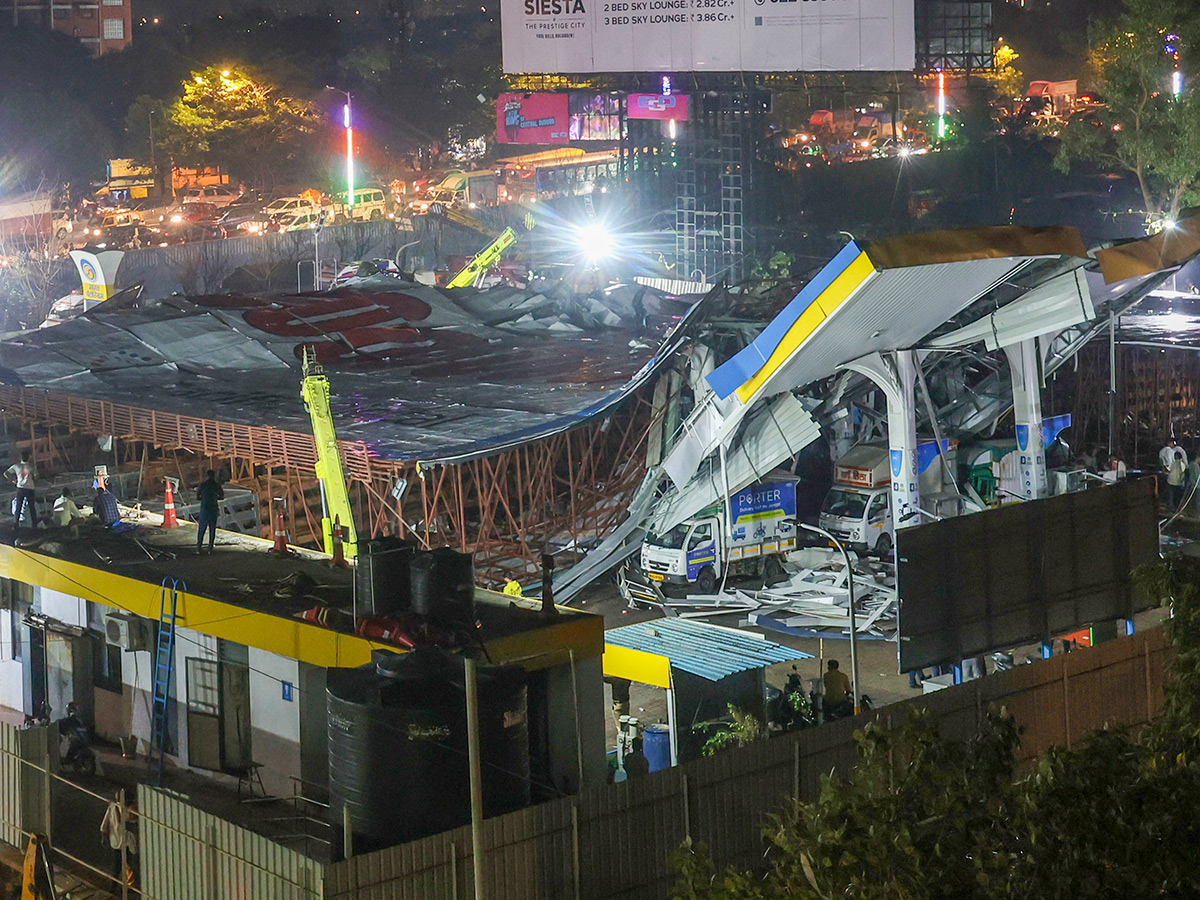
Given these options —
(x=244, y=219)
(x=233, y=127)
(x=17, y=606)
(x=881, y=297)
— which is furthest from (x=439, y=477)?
(x=233, y=127)

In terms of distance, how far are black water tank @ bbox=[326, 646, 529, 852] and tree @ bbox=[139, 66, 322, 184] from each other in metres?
83.8

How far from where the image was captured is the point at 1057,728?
1500 centimetres

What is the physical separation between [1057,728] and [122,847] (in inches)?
328

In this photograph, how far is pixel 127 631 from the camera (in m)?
16.5

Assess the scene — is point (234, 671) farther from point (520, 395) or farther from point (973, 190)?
point (973, 190)

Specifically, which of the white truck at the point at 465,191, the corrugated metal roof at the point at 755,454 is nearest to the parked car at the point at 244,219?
the white truck at the point at 465,191

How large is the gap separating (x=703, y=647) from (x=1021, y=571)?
3670 mm

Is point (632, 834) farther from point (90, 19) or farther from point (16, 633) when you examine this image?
point (90, 19)

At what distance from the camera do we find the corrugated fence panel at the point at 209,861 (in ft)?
33.0

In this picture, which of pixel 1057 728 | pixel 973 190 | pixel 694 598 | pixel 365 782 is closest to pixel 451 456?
pixel 694 598

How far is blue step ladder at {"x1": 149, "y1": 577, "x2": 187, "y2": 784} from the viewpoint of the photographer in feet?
52.1

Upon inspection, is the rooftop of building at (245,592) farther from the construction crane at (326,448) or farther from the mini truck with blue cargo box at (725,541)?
the mini truck with blue cargo box at (725,541)

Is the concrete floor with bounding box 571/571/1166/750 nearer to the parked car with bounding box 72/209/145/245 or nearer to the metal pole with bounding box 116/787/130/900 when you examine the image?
the metal pole with bounding box 116/787/130/900

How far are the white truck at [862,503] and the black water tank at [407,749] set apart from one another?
17.4 meters
